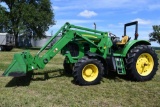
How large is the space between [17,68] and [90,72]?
2.24 m

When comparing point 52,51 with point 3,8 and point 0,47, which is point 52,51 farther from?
point 3,8

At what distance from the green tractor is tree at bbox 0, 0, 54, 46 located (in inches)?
1196

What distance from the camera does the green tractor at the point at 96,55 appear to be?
7809 mm

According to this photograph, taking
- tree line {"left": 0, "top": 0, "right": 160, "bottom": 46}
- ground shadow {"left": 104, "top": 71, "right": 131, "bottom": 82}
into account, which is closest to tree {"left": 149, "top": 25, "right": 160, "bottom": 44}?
tree line {"left": 0, "top": 0, "right": 160, "bottom": 46}

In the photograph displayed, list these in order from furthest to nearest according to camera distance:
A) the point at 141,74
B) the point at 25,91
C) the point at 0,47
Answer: the point at 0,47 → the point at 141,74 → the point at 25,91

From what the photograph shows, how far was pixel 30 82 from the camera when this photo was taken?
8.23 metres

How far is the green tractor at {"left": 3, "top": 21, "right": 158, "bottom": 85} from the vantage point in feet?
25.6

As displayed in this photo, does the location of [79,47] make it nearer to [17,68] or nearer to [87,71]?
[87,71]

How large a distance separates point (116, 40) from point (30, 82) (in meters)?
3.36

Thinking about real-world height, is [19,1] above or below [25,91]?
above

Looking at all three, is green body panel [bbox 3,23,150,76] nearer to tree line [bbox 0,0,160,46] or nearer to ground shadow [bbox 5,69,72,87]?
ground shadow [bbox 5,69,72,87]

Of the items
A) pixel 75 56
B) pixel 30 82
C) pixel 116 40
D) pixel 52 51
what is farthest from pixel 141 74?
pixel 30 82

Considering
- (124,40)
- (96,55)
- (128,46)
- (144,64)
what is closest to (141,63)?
(144,64)

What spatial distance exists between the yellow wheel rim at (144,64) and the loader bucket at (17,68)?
153 inches
